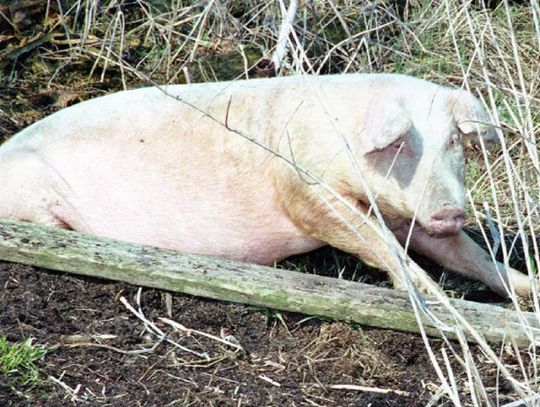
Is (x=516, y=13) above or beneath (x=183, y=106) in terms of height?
beneath

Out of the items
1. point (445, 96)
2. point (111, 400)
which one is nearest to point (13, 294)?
point (111, 400)

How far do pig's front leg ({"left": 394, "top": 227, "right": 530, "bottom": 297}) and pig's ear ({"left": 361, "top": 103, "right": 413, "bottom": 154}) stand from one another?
1.96 feet

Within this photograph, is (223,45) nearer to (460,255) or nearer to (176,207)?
(176,207)

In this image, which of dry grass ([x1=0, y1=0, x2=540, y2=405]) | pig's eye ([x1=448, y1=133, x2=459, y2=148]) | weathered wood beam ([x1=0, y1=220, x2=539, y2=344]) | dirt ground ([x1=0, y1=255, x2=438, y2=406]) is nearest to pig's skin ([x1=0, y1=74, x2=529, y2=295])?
pig's eye ([x1=448, y1=133, x2=459, y2=148])

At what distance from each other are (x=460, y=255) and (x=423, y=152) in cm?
65

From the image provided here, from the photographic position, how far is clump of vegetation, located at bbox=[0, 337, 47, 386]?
359 cm

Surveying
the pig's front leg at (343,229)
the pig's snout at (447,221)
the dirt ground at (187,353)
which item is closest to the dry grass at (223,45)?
the pig's front leg at (343,229)

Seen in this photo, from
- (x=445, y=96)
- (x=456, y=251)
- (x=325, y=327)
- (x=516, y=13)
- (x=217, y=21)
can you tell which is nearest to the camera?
(x=325, y=327)

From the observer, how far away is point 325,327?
4.10 m

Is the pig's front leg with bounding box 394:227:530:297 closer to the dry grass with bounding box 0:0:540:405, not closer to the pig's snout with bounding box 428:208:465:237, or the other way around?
the pig's snout with bounding box 428:208:465:237

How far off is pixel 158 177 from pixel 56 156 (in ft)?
1.49

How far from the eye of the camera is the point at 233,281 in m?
4.14

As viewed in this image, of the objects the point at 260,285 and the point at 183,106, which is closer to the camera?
the point at 260,285

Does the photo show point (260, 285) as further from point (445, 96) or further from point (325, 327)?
point (445, 96)
